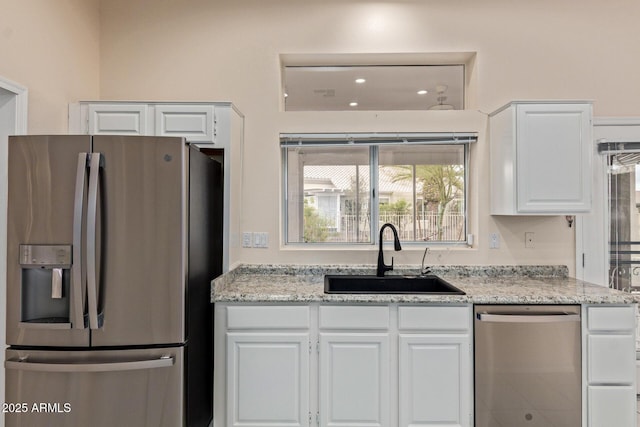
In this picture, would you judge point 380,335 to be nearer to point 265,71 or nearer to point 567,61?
point 265,71

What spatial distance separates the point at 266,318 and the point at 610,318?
6.19ft

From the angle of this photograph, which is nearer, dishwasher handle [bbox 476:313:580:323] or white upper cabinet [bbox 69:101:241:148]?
dishwasher handle [bbox 476:313:580:323]

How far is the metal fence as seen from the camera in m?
2.83

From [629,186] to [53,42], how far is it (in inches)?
156

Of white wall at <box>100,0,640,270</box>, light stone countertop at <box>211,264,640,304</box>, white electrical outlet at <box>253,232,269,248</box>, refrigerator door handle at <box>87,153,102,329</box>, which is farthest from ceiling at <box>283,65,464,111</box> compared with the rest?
refrigerator door handle at <box>87,153,102,329</box>

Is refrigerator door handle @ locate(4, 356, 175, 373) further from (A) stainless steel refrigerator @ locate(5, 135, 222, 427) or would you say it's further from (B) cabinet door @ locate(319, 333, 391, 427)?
(B) cabinet door @ locate(319, 333, 391, 427)

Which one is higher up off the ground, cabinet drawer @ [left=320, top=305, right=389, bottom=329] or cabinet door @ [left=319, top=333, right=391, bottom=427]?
cabinet drawer @ [left=320, top=305, right=389, bottom=329]

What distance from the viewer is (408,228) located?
9.30ft

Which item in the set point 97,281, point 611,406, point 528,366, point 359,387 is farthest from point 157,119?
point 611,406

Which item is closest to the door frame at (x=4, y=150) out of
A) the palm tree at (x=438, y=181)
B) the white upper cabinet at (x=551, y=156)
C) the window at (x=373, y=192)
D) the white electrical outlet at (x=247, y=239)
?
the white electrical outlet at (x=247, y=239)

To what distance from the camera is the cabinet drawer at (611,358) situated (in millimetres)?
2012

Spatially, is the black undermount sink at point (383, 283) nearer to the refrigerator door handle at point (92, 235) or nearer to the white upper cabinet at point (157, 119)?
the white upper cabinet at point (157, 119)

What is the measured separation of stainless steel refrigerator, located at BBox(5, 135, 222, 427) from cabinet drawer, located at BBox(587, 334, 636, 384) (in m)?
2.17

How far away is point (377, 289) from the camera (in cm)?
260
